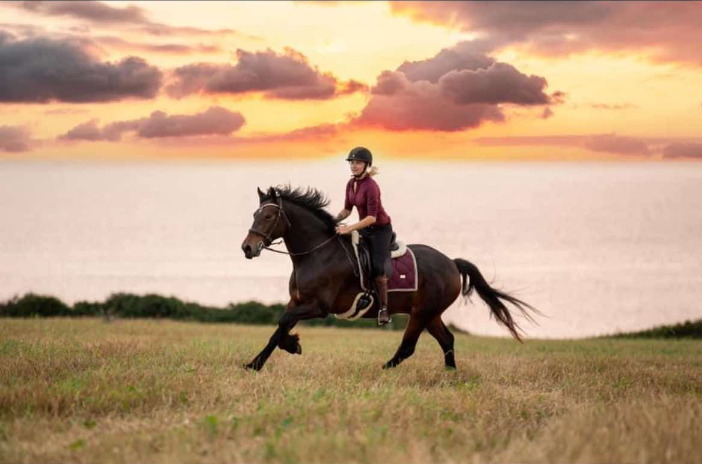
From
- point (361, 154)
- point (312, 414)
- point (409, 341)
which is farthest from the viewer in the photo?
point (409, 341)

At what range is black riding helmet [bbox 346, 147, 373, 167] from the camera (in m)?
11.1

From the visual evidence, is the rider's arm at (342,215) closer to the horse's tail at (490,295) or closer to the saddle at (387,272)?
the saddle at (387,272)

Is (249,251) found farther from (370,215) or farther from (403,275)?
(403,275)

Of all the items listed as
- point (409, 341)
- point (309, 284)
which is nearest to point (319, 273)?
point (309, 284)

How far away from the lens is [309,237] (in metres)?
11.3

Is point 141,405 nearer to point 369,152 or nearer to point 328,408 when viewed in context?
point 328,408

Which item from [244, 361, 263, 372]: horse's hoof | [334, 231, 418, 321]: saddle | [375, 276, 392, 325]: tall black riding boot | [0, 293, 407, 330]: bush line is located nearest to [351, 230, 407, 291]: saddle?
[334, 231, 418, 321]: saddle

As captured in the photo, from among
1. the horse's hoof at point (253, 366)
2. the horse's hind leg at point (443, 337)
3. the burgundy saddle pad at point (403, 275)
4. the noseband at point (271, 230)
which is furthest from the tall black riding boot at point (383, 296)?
the horse's hoof at point (253, 366)

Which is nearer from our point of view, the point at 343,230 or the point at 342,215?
the point at 343,230

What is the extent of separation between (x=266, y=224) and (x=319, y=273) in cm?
108

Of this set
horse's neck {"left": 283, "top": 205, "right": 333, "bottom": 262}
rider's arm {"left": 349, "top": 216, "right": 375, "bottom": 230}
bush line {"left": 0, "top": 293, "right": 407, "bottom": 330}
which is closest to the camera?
rider's arm {"left": 349, "top": 216, "right": 375, "bottom": 230}

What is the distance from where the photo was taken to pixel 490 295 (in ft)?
45.0

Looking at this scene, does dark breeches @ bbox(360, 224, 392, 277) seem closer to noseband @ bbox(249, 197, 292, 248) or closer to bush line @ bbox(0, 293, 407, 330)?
noseband @ bbox(249, 197, 292, 248)

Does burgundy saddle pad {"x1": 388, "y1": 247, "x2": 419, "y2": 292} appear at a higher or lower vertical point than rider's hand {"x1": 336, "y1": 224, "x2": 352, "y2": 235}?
lower
